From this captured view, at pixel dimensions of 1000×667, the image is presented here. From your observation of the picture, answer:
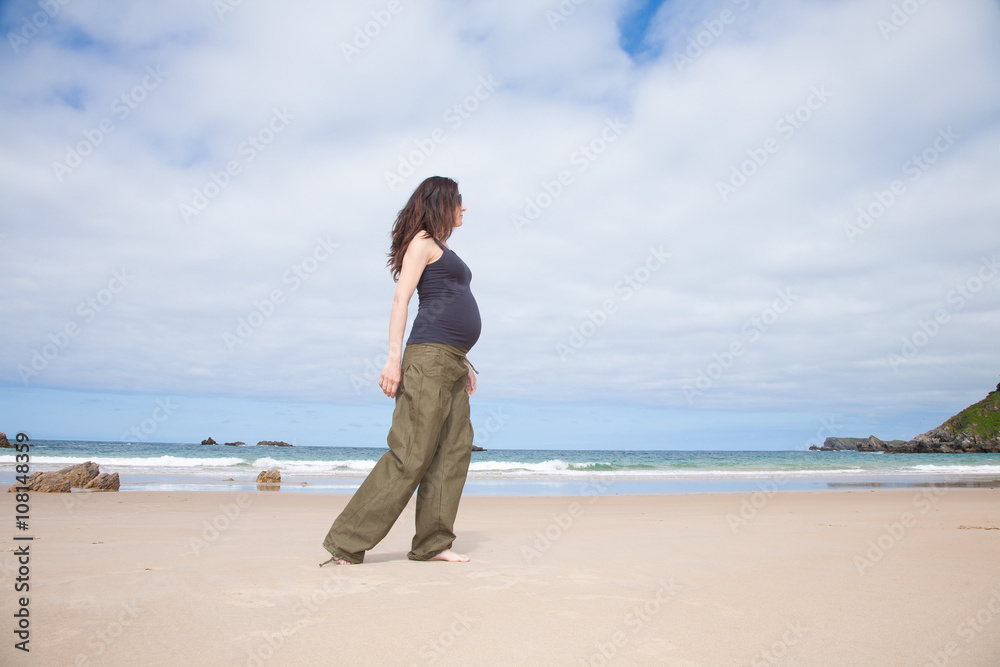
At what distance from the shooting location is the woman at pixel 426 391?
3.06 m

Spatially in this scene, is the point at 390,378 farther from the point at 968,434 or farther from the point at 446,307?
the point at 968,434

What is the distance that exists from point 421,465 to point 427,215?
1316 mm

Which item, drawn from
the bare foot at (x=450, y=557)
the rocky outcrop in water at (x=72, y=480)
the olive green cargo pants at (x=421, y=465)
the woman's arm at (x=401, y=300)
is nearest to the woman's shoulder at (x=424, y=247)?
the woman's arm at (x=401, y=300)

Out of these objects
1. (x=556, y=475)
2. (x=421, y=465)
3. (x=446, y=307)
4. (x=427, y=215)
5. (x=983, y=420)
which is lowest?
(x=556, y=475)

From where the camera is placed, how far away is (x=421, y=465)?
121 inches

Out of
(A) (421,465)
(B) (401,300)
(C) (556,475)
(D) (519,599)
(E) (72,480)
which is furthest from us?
(C) (556,475)

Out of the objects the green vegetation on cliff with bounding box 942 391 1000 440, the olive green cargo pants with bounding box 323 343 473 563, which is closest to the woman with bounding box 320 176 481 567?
the olive green cargo pants with bounding box 323 343 473 563

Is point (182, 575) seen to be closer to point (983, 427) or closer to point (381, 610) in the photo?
point (381, 610)

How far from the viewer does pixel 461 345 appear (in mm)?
3271

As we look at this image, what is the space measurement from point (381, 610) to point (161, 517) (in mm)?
4291

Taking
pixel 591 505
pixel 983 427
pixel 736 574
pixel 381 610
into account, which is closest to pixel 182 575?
pixel 381 610

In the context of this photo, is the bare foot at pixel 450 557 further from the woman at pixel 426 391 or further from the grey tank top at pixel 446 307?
the grey tank top at pixel 446 307

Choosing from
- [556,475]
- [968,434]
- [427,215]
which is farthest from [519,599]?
[968,434]

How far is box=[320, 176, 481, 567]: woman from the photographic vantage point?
120 inches
